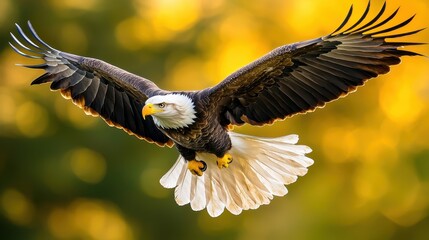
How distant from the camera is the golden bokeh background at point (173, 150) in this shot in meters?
16.8

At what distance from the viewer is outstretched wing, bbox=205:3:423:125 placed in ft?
28.0

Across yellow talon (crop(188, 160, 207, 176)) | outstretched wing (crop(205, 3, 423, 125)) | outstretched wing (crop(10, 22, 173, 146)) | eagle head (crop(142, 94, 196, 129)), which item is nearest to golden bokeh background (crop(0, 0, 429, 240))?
outstretched wing (crop(10, 22, 173, 146))

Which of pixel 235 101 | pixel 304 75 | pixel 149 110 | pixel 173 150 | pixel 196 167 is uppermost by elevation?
pixel 173 150

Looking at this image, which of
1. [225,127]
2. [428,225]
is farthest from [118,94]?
[428,225]

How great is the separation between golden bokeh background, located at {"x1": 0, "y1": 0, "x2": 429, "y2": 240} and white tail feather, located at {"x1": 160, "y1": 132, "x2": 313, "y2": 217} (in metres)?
6.84

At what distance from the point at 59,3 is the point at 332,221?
14.2 feet

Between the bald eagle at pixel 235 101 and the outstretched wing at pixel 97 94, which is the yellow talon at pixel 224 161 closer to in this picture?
the bald eagle at pixel 235 101

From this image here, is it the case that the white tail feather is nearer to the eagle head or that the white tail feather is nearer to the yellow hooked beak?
the eagle head

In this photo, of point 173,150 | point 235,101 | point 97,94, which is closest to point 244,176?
point 235,101

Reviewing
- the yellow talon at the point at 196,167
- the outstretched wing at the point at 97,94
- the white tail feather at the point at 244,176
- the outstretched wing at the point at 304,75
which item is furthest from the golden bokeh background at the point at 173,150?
the outstretched wing at the point at 304,75

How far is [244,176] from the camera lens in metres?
9.55

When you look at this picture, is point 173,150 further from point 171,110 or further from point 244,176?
point 171,110

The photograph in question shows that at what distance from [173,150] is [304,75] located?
7.81 metres

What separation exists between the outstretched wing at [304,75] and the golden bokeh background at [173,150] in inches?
291
